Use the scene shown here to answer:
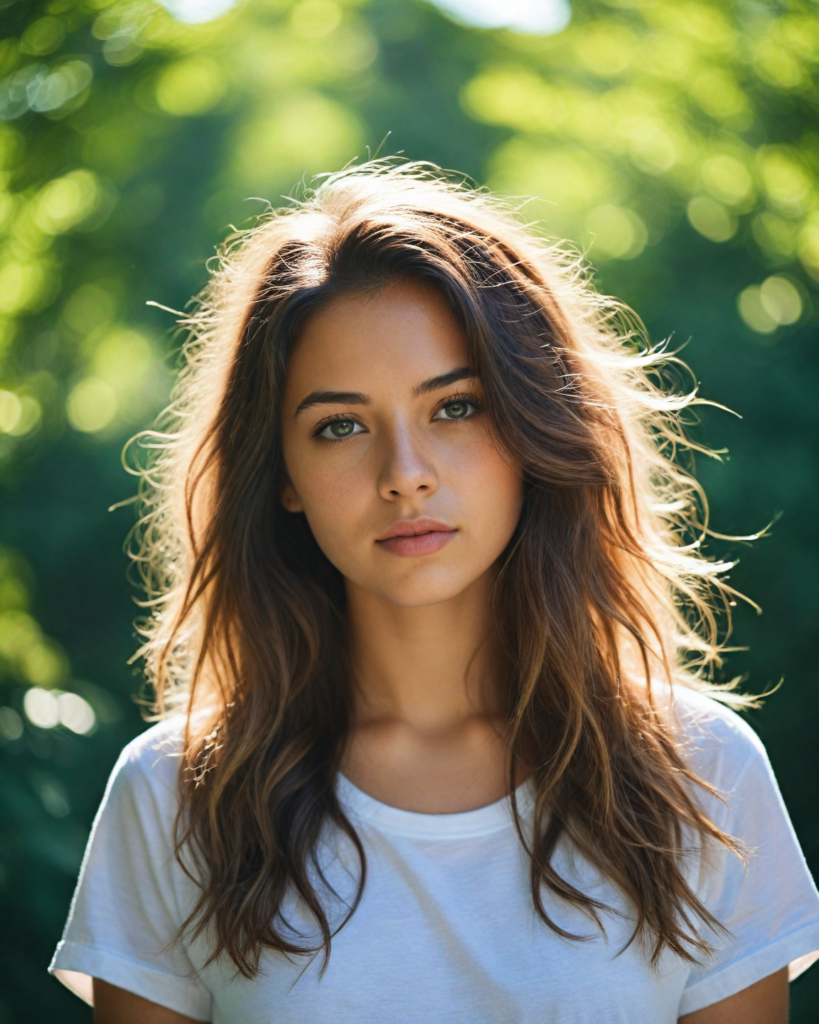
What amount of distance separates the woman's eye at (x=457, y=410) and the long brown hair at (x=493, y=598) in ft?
0.14

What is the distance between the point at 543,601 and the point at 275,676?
0.51 m

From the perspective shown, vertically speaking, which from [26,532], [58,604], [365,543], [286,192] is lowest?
[365,543]

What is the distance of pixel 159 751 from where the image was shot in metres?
1.88

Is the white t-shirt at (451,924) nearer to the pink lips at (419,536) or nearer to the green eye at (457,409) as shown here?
the pink lips at (419,536)

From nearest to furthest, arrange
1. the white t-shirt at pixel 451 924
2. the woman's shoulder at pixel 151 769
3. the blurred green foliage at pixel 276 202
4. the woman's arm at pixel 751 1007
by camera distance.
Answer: the white t-shirt at pixel 451 924 < the woman's arm at pixel 751 1007 < the woman's shoulder at pixel 151 769 < the blurred green foliage at pixel 276 202

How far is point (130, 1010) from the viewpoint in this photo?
1762 millimetres

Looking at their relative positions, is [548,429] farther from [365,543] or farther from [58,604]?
[58,604]

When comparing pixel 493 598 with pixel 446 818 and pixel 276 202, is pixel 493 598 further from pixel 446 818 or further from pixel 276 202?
pixel 276 202

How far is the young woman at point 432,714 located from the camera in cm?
165

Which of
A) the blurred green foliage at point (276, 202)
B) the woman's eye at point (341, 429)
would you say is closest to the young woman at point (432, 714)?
the woman's eye at point (341, 429)

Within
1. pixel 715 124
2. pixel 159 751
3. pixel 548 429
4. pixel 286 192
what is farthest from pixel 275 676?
pixel 715 124

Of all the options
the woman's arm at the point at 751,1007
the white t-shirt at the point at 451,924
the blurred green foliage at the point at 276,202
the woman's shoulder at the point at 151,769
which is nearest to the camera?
the white t-shirt at the point at 451,924

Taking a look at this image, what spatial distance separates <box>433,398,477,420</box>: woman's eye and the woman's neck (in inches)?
13.8

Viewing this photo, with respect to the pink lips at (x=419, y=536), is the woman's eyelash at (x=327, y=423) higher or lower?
higher
